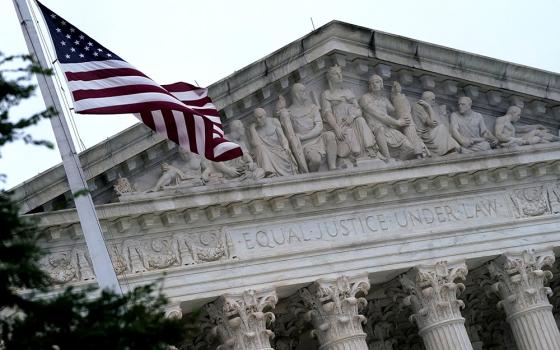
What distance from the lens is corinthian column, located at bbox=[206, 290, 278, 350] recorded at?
98.7 ft

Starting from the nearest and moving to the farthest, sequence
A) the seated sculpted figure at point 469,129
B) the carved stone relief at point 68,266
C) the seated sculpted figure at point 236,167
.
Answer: the carved stone relief at point 68,266, the seated sculpted figure at point 236,167, the seated sculpted figure at point 469,129

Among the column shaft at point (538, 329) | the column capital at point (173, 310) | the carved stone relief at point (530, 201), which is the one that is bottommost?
the column shaft at point (538, 329)

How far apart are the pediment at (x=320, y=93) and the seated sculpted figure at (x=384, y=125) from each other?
34 cm

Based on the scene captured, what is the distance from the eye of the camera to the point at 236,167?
31.3 meters

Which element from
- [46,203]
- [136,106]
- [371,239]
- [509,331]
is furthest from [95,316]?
[509,331]

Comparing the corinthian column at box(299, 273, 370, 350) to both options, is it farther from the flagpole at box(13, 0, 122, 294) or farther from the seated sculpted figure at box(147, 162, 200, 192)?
the flagpole at box(13, 0, 122, 294)

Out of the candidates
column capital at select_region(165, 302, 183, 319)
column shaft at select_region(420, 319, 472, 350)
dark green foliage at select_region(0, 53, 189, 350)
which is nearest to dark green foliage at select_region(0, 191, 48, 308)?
dark green foliage at select_region(0, 53, 189, 350)

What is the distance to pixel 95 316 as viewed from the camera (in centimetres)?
1681

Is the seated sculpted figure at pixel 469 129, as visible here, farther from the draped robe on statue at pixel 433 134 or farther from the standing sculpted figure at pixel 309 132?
the standing sculpted figure at pixel 309 132

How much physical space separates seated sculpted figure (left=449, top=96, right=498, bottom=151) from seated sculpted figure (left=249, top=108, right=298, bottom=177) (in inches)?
176

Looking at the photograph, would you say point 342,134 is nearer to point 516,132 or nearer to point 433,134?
point 433,134

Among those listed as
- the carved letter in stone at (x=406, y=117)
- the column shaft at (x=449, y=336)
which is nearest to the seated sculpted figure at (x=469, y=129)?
the carved letter in stone at (x=406, y=117)

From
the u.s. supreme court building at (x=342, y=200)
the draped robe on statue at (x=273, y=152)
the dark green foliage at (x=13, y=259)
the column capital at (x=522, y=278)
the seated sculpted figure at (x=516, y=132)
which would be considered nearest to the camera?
the dark green foliage at (x=13, y=259)

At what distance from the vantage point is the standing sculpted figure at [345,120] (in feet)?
107
